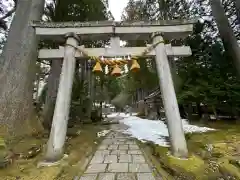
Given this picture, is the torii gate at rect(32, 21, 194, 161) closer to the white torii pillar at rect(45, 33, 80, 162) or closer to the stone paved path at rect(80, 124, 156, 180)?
the white torii pillar at rect(45, 33, 80, 162)

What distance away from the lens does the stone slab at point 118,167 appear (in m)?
2.89

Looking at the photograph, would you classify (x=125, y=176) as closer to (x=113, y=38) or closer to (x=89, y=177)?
(x=89, y=177)

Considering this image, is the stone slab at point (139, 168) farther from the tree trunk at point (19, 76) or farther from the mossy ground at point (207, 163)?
the tree trunk at point (19, 76)

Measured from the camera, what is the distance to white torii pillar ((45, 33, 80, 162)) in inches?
131

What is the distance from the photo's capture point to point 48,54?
4.02 m

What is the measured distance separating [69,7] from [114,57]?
6208mm

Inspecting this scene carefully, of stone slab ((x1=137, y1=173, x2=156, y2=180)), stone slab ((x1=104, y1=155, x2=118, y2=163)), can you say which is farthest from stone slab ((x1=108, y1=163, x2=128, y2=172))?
stone slab ((x1=137, y1=173, x2=156, y2=180))

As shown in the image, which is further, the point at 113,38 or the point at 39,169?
the point at 113,38

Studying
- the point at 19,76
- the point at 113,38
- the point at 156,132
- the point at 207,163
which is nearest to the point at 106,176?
the point at 207,163

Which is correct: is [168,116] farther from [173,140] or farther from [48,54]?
[48,54]

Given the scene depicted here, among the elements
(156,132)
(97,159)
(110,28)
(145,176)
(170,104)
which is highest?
(110,28)

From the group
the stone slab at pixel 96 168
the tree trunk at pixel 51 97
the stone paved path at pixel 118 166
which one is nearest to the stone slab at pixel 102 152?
the stone paved path at pixel 118 166

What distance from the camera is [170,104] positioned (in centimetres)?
372

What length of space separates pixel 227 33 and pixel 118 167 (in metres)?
8.03
